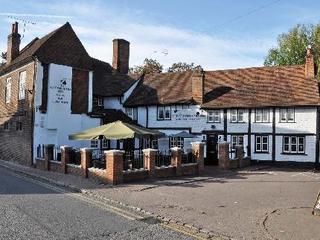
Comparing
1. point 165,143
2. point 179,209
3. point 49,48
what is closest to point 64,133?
point 49,48

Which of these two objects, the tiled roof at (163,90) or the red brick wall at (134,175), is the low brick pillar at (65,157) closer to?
the red brick wall at (134,175)

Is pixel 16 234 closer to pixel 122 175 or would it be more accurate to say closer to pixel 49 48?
pixel 122 175

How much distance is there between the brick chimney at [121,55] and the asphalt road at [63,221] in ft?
87.2

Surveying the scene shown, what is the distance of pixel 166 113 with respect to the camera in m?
33.6

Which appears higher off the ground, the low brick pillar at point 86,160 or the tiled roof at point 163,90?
the tiled roof at point 163,90

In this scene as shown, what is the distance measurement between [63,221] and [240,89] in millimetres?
23567

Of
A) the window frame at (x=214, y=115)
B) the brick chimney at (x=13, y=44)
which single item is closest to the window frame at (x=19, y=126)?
the brick chimney at (x=13, y=44)

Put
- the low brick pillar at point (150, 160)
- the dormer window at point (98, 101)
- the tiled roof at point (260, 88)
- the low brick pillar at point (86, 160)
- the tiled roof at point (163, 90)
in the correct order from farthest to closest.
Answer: the dormer window at point (98, 101)
the tiled roof at point (163, 90)
the tiled roof at point (260, 88)
the low brick pillar at point (86, 160)
the low brick pillar at point (150, 160)

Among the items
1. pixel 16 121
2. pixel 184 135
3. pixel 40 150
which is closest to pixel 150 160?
pixel 40 150

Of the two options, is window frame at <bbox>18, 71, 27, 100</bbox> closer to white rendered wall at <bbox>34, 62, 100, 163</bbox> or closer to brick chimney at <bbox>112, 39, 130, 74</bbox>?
white rendered wall at <bbox>34, 62, 100, 163</bbox>

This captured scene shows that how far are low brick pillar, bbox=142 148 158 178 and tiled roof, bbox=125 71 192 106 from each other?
13455mm

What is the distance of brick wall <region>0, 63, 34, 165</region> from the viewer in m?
26.2

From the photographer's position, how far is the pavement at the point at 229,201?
10.1 m

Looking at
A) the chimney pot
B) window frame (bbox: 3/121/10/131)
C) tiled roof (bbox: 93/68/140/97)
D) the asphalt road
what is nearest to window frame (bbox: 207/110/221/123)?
tiled roof (bbox: 93/68/140/97)
